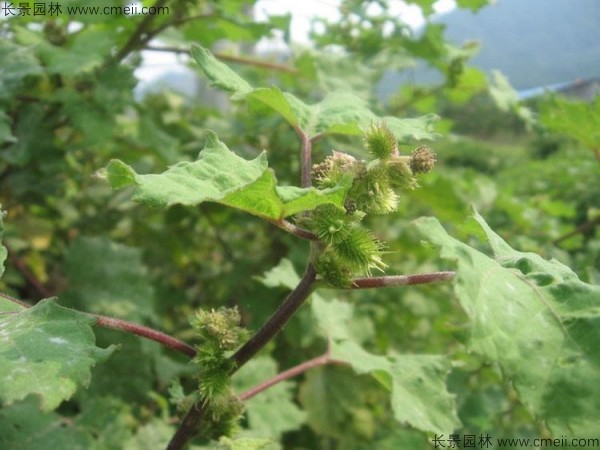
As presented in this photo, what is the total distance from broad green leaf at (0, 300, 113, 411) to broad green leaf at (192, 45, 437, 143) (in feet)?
1.63

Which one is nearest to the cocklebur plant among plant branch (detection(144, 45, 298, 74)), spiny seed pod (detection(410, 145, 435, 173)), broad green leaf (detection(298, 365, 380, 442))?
spiny seed pod (detection(410, 145, 435, 173))

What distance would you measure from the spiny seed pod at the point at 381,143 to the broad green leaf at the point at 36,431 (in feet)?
2.67

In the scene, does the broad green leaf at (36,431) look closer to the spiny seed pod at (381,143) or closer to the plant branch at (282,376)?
the plant branch at (282,376)

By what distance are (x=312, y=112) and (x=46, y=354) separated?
0.72m

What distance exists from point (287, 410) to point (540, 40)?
3.11 metres

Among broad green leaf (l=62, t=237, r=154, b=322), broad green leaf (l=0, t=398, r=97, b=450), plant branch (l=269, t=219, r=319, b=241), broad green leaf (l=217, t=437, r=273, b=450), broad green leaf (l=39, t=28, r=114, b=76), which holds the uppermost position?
plant branch (l=269, t=219, r=319, b=241)

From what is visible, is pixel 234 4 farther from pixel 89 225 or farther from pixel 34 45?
pixel 89 225

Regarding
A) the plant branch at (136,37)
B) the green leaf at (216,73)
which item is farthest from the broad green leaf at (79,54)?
the green leaf at (216,73)

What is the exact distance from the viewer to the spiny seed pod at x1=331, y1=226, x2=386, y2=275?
91 centimetres

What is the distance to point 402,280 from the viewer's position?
0.94 m

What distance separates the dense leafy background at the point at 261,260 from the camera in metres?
0.80

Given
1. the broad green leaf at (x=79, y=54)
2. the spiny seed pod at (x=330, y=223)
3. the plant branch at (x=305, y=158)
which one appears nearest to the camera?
the spiny seed pod at (x=330, y=223)

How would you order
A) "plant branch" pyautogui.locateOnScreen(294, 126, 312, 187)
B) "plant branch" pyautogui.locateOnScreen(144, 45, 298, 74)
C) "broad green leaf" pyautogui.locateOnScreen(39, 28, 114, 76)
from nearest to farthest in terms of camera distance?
"plant branch" pyautogui.locateOnScreen(294, 126, 312, 187), "broad green leaf" pyautogui.locateOnScreen(39, 28, 114, 76), "plant branch" pyautogui.locateOnScreen(144, 45, 298, 74)

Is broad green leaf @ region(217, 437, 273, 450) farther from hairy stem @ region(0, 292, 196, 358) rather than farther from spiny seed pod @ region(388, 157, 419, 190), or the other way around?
spiny seed pod @ region(388, 157, 419, 190)
